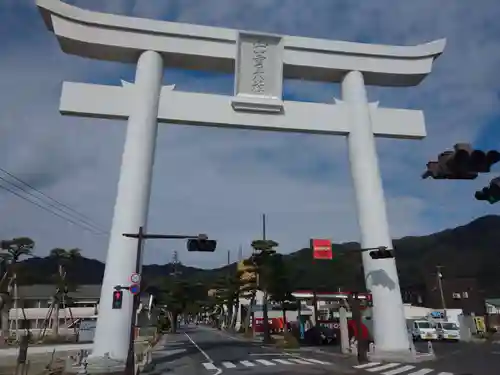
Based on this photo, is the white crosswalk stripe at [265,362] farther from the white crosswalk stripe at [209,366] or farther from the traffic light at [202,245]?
the traffic light at [202,245]

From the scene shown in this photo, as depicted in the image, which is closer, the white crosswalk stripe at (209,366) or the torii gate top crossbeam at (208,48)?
the white crosswalk stripe at (209,366)

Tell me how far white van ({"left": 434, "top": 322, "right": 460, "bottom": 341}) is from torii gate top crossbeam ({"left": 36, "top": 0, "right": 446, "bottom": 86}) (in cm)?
2374

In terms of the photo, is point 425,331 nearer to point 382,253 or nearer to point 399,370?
point 382,253

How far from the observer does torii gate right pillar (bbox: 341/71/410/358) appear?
60.0ft

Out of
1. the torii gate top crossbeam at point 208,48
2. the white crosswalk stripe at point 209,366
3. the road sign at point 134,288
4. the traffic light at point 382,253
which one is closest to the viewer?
the road sign at point 134,288

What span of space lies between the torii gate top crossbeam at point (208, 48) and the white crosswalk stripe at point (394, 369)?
13.1 metres

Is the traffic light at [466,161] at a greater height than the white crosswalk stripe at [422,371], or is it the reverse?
the traffic light at [466,161]

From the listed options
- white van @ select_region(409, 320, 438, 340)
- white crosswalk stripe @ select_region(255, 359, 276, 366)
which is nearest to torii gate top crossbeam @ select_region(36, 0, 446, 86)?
white crosswalk stripe @ select_region(255, 359, 276, 366)

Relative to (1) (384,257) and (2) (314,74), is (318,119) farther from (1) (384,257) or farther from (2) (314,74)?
(1) (384,257)

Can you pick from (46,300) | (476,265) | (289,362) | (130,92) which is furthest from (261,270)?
(476,265)

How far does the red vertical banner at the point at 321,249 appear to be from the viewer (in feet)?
75.0

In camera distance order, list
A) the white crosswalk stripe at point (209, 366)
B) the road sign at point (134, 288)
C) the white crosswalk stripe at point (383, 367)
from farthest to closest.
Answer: the white crosswalk stripe at point (209, 366) < the white crosswalk stripe at point (383, 367) < the road sign at point (134, 288)

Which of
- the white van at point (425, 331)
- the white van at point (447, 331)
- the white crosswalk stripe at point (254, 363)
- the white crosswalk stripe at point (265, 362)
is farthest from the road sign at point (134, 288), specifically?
the white van at point (447, 331)

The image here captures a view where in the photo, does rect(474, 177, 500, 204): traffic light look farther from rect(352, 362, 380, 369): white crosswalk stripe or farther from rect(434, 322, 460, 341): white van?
rect(434, 322, 460, 341): white van
